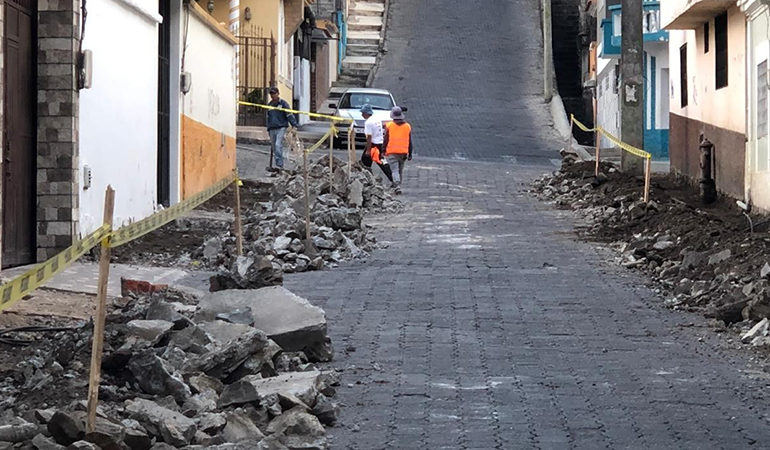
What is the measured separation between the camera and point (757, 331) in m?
10.2

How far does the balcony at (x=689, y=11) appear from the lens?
2217 cm

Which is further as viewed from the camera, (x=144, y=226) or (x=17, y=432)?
(x=144, y=226)

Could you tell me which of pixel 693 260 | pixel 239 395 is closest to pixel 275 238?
pixel 693 260

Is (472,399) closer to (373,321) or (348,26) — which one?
(373,321)

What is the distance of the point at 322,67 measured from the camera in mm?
49938

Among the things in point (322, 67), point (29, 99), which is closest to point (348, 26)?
point (322, 67)

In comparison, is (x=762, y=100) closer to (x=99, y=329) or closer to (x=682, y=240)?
(x=682, y=240)

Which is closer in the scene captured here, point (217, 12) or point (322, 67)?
point (217, 12)

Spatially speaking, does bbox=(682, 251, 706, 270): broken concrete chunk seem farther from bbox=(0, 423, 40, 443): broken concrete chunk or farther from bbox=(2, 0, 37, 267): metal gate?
bbox=(0, 423, 40, 443): broken concrete chunk

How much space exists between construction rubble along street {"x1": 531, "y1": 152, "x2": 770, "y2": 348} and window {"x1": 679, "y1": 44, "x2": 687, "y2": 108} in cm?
246

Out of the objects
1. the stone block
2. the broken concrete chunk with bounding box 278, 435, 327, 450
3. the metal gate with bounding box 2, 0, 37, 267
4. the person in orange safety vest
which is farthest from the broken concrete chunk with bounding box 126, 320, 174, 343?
the person in orange safety vest

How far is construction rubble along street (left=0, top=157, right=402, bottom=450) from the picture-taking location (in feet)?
22.2

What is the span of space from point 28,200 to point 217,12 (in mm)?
18566

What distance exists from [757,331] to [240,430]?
4625mm
